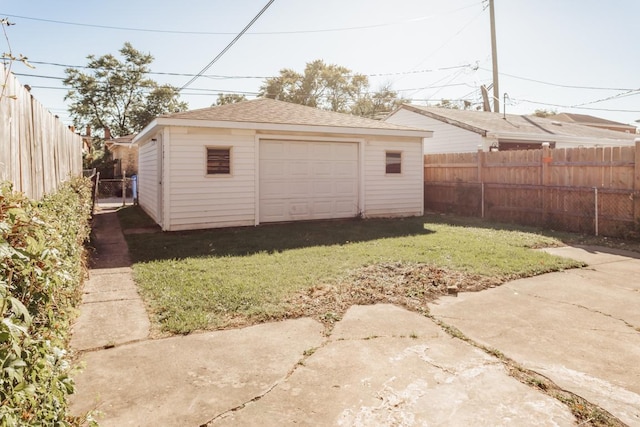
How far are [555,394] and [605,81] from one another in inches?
1479

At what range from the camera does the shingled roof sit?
420 inches

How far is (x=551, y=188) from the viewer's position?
430 inches

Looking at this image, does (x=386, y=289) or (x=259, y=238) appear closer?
(x=386, y=289)

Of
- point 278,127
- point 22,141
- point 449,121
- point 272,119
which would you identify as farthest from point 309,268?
point 449,121

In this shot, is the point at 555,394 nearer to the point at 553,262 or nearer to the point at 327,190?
the point at 553,262

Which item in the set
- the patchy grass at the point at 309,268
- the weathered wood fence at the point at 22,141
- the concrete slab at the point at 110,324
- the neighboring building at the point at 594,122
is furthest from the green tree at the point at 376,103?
the weathered wood fence at the point at 22,141

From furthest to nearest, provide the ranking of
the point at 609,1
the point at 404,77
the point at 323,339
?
the point at 404,77 → the point at 609,1 → the point at 323,339

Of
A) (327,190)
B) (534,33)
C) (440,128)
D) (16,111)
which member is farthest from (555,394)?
(534,33)

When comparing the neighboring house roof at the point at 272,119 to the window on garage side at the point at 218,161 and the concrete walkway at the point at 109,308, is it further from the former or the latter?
the concrete walkway at the point at 109,308

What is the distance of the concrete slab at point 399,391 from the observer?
267 cm

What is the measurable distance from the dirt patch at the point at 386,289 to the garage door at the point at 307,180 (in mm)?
5509

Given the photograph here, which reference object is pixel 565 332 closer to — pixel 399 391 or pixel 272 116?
pixel 399 391

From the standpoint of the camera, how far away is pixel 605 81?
31.8 m

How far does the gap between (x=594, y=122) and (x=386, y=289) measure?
1834 inches
